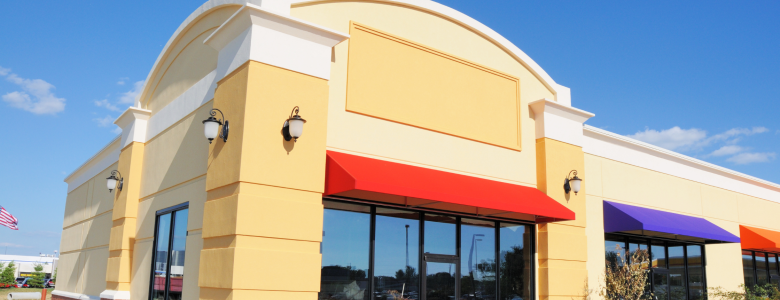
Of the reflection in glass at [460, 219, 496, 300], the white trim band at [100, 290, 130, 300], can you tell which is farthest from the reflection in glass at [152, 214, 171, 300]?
the reflection in glass at [460, 219, 496, 300]

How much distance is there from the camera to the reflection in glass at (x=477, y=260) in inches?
412

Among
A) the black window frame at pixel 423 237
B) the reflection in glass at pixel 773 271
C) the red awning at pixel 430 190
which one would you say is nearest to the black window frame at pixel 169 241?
the black window frame at pixel 423 237

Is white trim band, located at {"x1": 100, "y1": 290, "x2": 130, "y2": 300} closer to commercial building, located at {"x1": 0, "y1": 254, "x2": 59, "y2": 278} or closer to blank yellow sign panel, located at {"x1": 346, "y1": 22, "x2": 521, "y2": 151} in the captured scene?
blank yellow sign panel, located at {"x1": 346, "y1": 22, "x2": 521, "y2": 151}

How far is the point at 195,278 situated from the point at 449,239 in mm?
4414

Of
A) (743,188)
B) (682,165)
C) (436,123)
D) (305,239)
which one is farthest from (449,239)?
(743,188)

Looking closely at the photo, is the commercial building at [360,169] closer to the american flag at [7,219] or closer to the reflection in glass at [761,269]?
the reflection in glass at [761,269]

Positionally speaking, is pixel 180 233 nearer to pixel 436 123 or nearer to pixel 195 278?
pixel 195 278

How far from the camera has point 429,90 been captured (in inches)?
400

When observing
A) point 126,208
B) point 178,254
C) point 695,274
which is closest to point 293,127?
point 178,254

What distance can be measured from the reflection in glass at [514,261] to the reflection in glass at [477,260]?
8.7 inches

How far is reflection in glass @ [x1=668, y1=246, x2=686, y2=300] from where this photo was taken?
1490 centimetres

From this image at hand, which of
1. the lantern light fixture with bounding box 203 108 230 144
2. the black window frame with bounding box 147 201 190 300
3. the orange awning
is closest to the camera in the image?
the lantern light fixture with bounding box 203 108 230 144

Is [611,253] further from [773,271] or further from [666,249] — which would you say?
[773,271]

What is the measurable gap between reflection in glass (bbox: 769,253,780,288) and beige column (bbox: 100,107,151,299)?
746 inches
